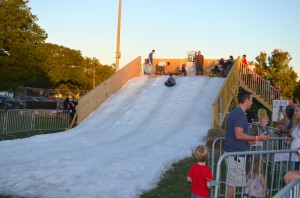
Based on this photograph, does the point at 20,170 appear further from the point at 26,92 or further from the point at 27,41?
the point at 26,92

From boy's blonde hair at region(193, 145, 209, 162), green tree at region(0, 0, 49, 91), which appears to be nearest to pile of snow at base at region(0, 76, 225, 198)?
boy's blonde hair at region(193, 145, 209, 162)

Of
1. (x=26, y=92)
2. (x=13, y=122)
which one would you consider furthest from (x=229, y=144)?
(x=26, y=92)

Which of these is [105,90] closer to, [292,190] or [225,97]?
[225,97]

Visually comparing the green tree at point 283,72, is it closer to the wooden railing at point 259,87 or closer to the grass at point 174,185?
the wooden railing at point 259,87

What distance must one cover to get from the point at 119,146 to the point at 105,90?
9485 millimetres

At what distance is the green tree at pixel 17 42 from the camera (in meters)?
36.2

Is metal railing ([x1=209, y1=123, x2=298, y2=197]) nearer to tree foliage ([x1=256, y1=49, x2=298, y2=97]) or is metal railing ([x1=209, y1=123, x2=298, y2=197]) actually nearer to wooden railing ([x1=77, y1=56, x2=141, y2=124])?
wooden railing ([x1=77, y1=56, x2=141, y2=124])

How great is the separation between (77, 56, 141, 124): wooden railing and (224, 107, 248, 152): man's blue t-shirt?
13.8m

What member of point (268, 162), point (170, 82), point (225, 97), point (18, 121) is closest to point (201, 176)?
point (268, 162)

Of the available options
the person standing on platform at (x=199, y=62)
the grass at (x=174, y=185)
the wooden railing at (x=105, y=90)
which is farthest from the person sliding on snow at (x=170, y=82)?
the grass at (x=174, y=185)

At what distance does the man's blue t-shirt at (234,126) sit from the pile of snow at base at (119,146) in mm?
2525

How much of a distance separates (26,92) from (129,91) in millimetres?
41933

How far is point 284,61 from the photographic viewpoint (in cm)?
4050

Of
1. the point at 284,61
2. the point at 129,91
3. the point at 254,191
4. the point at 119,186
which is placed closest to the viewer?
the point at 254,191
